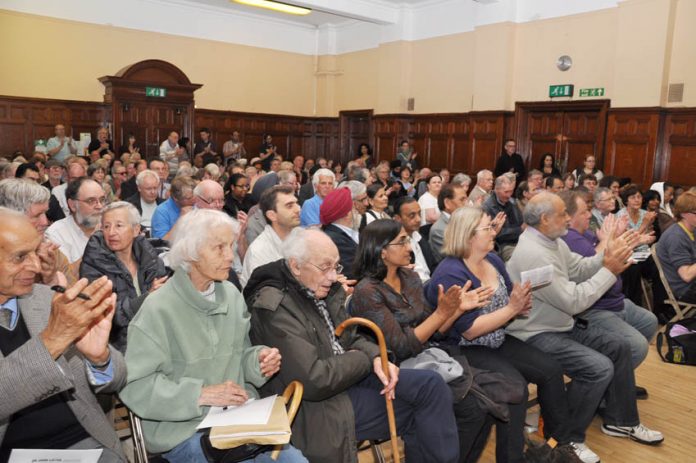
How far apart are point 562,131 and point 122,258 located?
10018 mm

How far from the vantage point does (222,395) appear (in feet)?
6.79

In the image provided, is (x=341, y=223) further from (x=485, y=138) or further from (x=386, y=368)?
(x=485, y=138)

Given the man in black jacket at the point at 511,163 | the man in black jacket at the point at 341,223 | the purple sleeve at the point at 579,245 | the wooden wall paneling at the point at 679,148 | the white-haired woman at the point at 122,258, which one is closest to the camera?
the white-haired woman at the point at 122,258

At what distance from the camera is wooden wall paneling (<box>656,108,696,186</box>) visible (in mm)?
9273

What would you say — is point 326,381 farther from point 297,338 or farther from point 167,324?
point 167,324

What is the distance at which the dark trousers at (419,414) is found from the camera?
8.04 feet

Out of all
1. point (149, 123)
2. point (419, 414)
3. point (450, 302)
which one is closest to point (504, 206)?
point (450, 302)

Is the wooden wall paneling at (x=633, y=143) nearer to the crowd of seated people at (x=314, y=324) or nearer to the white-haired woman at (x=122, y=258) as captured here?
the crowd of seated people at (x=314, y=324)

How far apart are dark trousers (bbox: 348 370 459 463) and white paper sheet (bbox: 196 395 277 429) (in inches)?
20.7

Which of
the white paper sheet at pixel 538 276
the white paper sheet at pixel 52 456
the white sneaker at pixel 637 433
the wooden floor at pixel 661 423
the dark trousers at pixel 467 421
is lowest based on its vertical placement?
the wooden floor at pixel 661 423

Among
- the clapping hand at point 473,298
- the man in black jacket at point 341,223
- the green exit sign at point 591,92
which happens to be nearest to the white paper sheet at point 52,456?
the clapping hand at point 473,298

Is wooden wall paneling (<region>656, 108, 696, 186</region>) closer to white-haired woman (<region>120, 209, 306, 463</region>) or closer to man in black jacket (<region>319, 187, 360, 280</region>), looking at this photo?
man in black jacket (<region>319, 187, 360, 280</region>)

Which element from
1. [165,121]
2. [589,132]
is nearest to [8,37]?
[165,121]

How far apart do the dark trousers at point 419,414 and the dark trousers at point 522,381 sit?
536 mm
